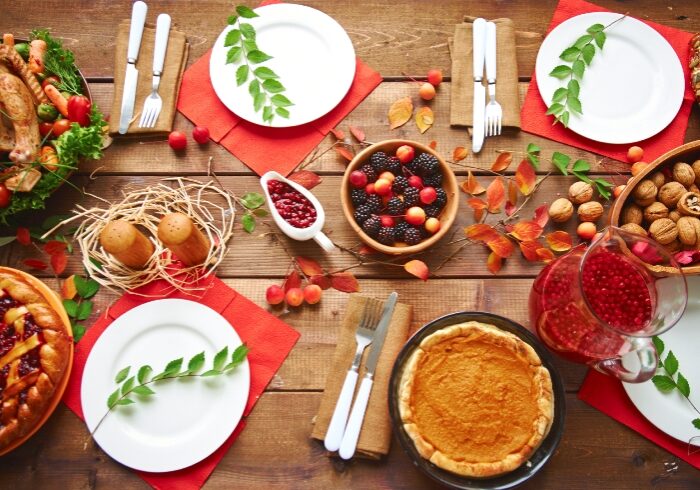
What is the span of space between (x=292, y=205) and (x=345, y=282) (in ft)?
1.03

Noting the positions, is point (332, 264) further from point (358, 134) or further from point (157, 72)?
point (157, 72)

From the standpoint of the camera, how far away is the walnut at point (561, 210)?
1.85 metres

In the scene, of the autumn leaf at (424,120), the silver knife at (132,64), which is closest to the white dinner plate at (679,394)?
the autumn leaf at (424,120)

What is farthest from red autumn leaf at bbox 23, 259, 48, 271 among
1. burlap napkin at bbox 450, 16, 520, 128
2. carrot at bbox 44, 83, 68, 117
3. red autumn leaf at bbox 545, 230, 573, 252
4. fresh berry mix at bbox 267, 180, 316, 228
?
red autumn leaf at bbox 545, 230, 573, 252

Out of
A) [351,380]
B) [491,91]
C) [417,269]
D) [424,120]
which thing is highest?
[491,91]

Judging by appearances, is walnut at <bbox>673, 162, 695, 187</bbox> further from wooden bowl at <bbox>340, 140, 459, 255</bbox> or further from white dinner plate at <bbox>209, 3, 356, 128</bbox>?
white dinner plate at <bbox>209, 3, 356, 128</bbox>

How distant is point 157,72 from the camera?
1.93 m

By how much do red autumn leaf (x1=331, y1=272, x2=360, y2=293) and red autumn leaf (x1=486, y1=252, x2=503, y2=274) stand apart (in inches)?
17.8

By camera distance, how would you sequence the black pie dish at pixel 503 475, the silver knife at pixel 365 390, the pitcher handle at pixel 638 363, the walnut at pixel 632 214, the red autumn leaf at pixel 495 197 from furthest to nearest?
1. the red autumn leaf at pixel 495 197
2. the walnut at pixel 632 214
3. the silver knife at pixel 365 390
4. the black pie dish at pixel 503 475
5. the pitcher handle at pixel 638 363

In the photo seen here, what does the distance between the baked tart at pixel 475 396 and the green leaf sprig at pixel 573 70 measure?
82 cm

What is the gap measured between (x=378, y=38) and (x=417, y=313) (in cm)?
101

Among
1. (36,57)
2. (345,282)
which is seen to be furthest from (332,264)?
(36,57)

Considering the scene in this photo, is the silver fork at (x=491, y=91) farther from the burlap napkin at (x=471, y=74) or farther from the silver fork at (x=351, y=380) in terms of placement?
the silver fork at (x=351, y=380)

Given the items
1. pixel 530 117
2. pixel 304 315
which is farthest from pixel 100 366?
pixel 530 117
